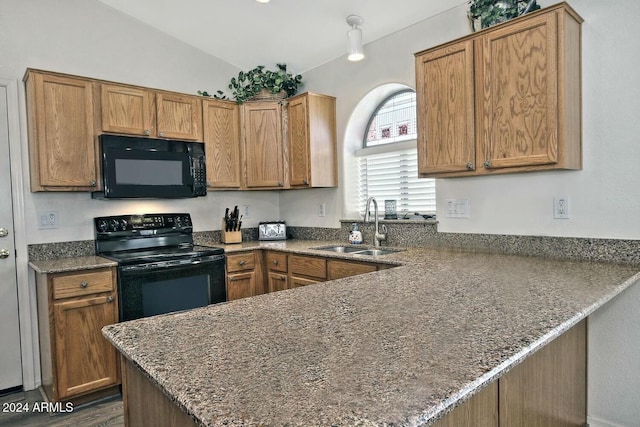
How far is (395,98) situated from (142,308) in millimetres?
2511

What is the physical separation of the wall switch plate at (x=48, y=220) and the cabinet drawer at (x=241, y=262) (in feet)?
4.19

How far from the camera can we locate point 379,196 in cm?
348

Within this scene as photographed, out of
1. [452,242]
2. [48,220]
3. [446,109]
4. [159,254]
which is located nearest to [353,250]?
[452,242]

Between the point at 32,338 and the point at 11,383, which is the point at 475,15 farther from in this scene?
the point at 11,383

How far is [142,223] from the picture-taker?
3307 millimetres

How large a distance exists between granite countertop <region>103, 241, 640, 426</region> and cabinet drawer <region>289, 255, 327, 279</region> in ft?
3.94

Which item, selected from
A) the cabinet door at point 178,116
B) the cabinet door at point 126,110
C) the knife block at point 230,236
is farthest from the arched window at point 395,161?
the cabinet door at point 126,110

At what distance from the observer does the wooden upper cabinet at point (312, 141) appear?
136 inches

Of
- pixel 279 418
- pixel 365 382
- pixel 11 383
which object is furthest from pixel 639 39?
pixel 11 383

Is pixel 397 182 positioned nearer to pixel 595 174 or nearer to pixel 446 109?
pixel 446 109

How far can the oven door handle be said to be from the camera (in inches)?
106

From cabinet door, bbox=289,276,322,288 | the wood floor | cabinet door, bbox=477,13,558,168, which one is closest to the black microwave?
cabinet door, bbox=289,276,322,288

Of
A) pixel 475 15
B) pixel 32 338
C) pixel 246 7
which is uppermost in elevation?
pixel 246 7

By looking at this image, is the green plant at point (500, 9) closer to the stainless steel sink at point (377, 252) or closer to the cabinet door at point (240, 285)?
the stainless steel sink at point (377, 252)
